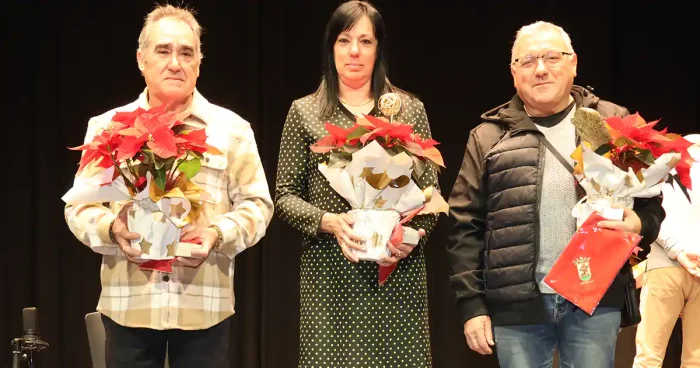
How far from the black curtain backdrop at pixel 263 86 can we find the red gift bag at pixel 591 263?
2237 mm

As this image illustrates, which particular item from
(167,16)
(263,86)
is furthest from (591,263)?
(263,86)

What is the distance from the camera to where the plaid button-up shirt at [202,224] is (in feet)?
8.27

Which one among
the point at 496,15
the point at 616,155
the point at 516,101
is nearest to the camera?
the point at 616,155

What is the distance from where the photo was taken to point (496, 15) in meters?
5.26

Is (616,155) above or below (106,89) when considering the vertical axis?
below

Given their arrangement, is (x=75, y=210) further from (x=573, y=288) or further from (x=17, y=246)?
(x=17, y=246)

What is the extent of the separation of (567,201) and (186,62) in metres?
1.26

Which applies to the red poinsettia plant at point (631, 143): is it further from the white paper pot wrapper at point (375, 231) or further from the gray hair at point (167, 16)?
A: the gray hair at point (167, 16)

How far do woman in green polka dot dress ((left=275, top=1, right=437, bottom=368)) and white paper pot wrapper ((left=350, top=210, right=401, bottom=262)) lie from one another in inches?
3.8

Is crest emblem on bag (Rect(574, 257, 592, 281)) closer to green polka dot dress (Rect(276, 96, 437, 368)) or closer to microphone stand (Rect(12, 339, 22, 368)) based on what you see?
green polka dot dress (Rect(276, 96, 437, 368))

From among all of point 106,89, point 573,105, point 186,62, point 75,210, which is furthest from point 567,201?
point 106,89

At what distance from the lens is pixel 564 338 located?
8.71ft

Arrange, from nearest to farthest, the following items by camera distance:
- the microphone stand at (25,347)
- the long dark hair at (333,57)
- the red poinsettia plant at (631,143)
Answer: the red poinsettia plant at (631,143) < the long dark hair at (333,57) < the microphone stand at (25,347)

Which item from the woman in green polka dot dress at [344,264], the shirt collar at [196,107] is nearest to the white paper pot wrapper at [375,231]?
the woman in green polka dot dress at [344,264]
